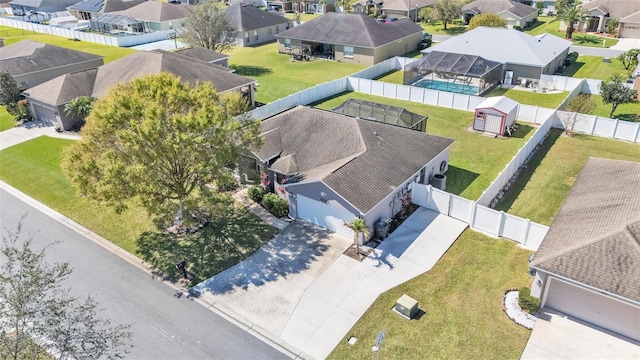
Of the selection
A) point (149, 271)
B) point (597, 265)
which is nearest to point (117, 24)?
point (149, 271)

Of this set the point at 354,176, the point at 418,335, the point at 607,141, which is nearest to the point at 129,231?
the point at 354,176

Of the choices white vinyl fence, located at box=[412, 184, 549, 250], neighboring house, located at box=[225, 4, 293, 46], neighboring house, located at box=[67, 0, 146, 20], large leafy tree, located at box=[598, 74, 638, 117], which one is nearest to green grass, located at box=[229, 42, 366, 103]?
neighboring house, located at box=[225, 4, 293, 46]

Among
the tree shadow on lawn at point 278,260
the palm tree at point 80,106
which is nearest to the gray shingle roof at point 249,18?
the palm tree at point 80,106

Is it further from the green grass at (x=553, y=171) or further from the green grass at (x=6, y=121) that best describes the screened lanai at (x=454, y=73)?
the green grass at (x=6, y=121)

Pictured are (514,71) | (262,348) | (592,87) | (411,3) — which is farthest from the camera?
(411,3)

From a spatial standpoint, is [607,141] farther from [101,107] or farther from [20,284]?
[20,284]

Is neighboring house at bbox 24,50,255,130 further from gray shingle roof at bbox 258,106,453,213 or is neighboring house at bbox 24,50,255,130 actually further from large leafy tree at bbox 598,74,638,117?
large leafy tree at bbox 598,74,638,117
